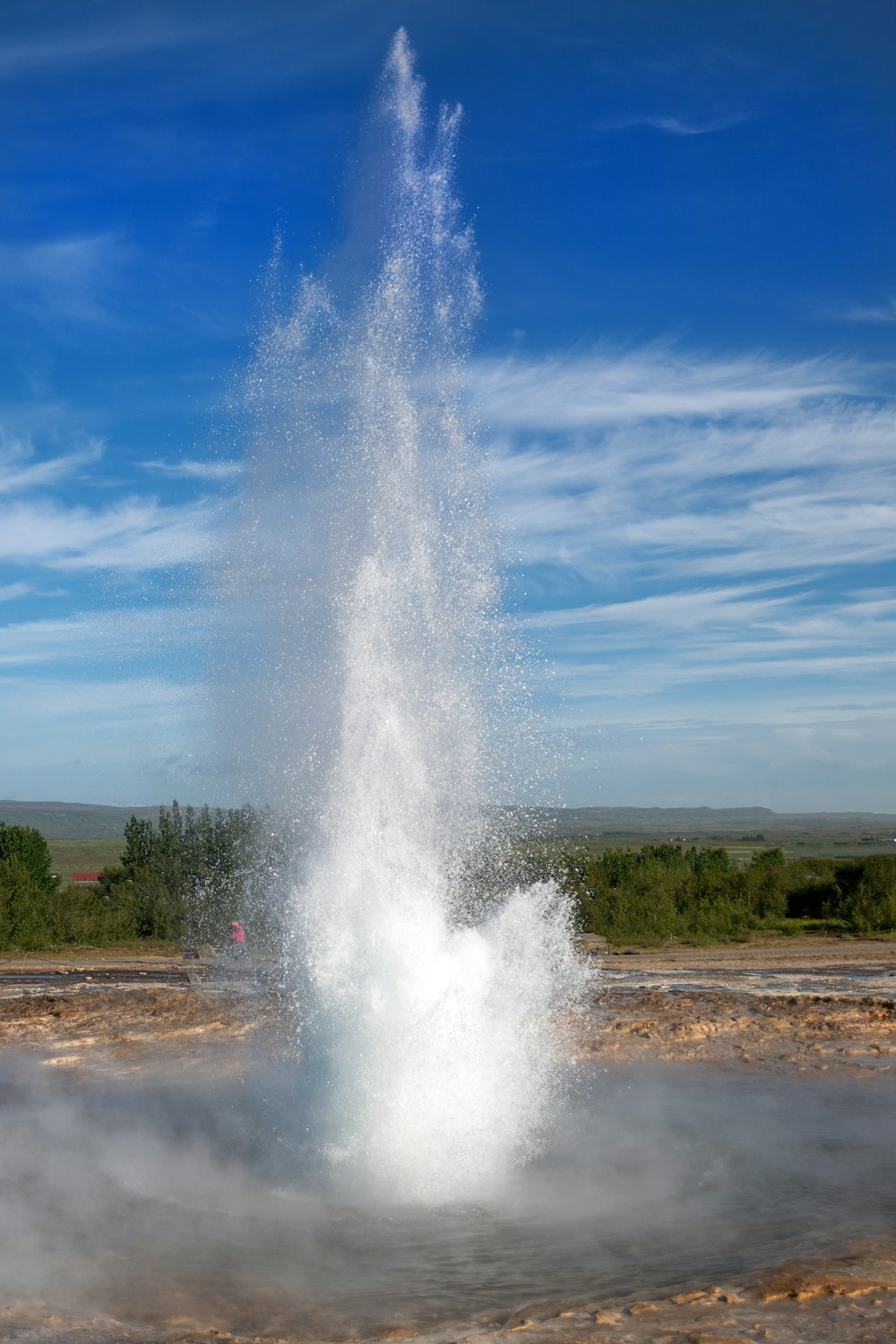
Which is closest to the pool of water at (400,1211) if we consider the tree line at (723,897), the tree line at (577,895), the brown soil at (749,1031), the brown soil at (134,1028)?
the brown soil at (749,1031)

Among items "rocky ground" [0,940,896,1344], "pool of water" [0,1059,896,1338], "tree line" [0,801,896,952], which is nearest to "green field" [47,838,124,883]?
"tree line" [0,801,896,952]

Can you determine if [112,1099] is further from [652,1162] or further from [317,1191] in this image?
[652,1162]

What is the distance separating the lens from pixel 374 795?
9922 millimetres

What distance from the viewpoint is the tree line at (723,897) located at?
1235 inches

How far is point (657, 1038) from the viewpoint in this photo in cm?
1529

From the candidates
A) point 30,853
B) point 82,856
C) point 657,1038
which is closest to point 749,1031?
point 657,1038

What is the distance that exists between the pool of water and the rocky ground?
1.14ft

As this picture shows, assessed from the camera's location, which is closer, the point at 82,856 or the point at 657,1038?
the point at 657,1038

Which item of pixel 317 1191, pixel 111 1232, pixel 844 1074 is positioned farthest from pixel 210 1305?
pixel 844 1074

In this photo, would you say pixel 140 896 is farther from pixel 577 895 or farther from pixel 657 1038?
pixel 657 1038

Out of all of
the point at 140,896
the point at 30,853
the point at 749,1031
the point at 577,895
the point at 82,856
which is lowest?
the point at 82,856

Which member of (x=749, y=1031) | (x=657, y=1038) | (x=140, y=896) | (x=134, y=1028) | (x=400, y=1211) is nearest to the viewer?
(x=400, y=1211)

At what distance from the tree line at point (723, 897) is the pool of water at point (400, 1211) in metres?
19.6

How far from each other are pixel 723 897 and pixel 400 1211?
2659cm
